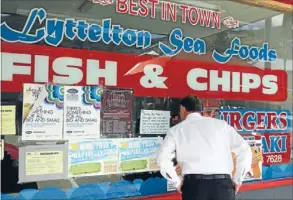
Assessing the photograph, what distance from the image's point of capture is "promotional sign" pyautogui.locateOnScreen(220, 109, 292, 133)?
15.2ft

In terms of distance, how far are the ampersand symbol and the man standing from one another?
76 centimetres

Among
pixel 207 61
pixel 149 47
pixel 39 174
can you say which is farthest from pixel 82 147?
pixel 207 61

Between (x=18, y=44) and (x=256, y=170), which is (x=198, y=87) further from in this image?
(x=18, y=44)

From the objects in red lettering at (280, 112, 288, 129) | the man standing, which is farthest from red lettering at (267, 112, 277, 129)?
the man standing

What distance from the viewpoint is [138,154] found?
4.09 m

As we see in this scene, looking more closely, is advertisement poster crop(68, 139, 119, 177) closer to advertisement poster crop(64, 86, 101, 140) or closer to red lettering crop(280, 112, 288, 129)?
advertisement poster crop(64, 86, 101, 140)

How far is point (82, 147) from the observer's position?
380cm

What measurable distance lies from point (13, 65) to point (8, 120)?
45 cm

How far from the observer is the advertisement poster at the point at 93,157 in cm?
376

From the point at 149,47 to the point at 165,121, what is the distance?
2.46 ft

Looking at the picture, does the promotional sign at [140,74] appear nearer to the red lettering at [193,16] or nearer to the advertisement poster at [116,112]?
the advertisement poster at [116,112]

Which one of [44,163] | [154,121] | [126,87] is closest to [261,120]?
[154,121]

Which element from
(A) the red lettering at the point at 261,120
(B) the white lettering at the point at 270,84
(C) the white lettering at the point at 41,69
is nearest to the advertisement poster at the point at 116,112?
(C) the white lettering at the point at 41,69

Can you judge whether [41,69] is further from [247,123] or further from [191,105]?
[247,123]
